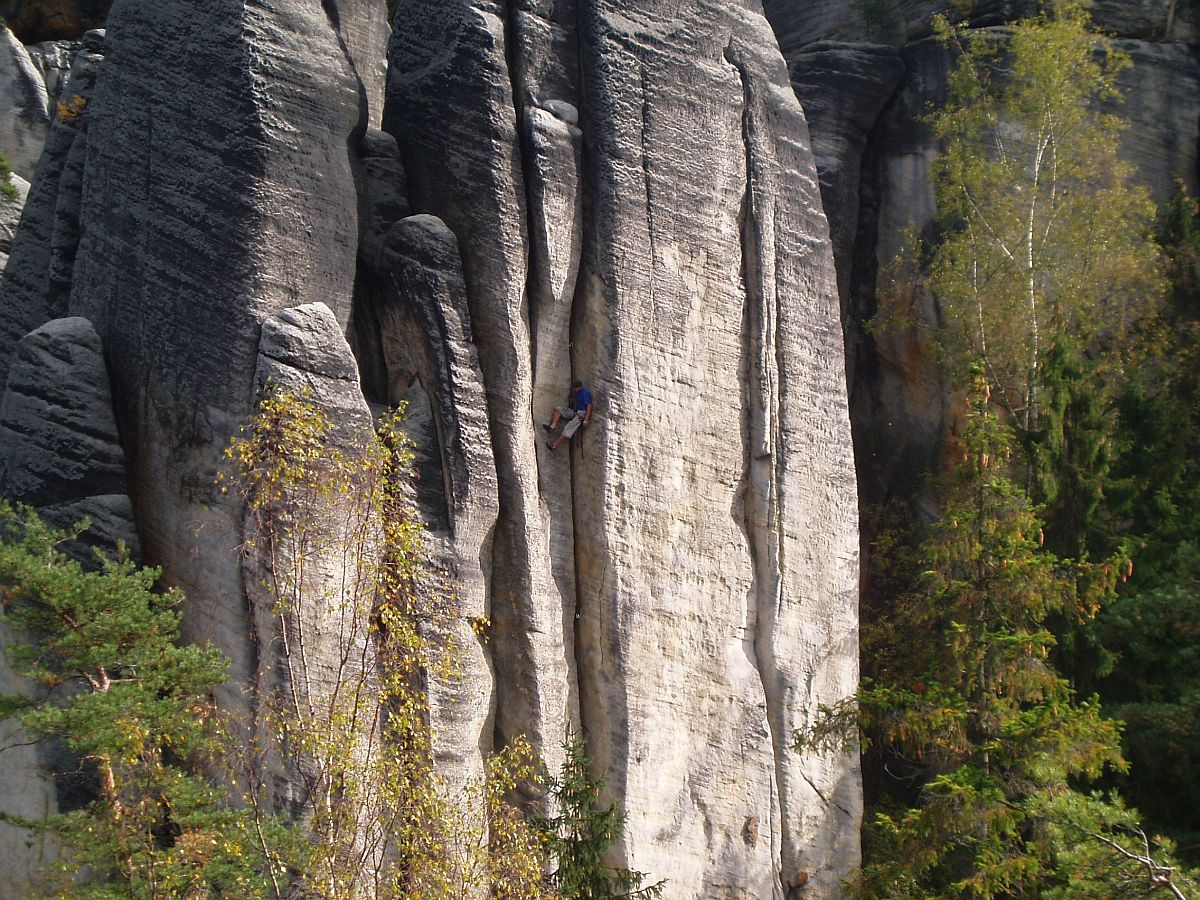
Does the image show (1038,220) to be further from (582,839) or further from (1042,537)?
(582,839)

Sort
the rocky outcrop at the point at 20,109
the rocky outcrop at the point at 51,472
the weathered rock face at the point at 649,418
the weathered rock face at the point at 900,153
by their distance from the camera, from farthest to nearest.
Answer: the rocky outcrop at the point at 20,109 < the weathered rock face at the point at 900,153 < the weathered rock face at the point at 649,418 < the rocky outcrop at the point at 51,472

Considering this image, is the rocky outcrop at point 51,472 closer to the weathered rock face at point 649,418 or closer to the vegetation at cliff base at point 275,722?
the vegetation at cliff base at point 275,722

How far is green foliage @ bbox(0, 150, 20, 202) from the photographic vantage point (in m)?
18.9

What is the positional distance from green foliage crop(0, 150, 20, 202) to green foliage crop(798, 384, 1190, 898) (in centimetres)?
1508

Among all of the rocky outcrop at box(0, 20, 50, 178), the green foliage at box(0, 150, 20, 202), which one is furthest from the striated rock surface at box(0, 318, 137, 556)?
the rocky outcrop at box(0, 20, 50, 178)

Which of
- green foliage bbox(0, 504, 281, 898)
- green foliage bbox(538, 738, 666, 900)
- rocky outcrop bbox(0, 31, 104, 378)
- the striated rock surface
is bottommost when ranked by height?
green foliage bbox(538, 738, 666, 900)

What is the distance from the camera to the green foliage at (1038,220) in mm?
16984

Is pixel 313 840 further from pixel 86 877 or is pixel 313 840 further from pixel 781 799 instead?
pixel 781 799

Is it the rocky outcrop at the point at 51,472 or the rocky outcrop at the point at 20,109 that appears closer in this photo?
the rocky outcrop at the point at 51,472

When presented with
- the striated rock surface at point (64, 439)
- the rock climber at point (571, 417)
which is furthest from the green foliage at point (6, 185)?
the rock climber at point (571, 417)

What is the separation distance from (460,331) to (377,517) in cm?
317

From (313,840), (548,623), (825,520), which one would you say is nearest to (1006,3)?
(825,520)

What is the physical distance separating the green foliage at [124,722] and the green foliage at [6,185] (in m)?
10.5

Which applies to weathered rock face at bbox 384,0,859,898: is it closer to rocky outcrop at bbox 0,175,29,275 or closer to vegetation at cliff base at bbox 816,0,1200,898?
vegetation at cliff base at bbox 816,0,1200,898
